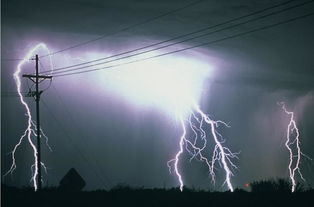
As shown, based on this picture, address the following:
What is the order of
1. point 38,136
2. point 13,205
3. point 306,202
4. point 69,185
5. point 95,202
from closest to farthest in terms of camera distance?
point 306,202, point 95,202, point 13,205, point 69,185, point 38,136

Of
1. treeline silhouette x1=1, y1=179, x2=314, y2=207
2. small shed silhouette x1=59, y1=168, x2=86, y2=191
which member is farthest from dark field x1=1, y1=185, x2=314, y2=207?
small shed silhouette x1=59, y1=168, x2=86, y2=191

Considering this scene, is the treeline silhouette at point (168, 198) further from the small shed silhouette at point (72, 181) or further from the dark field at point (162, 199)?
the small shed silhouette at point (72, 181)

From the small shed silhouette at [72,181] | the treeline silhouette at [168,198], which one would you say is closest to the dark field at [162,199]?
the treeline silhouette at [168,198]

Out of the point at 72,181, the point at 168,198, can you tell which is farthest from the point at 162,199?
the point at 72,181

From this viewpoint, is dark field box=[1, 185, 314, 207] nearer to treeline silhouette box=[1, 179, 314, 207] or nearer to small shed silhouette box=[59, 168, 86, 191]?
treeline silhouette box=[1, 179, 314, 207]

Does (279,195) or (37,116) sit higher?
(37,116)

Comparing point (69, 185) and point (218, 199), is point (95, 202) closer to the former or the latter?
point (218, 199)

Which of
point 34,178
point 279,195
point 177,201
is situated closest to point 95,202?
point 177,201

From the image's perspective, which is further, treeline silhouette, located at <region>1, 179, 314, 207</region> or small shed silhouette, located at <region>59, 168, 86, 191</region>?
small shed silhouette, located at <region>59, 168, 86, 191</region>
